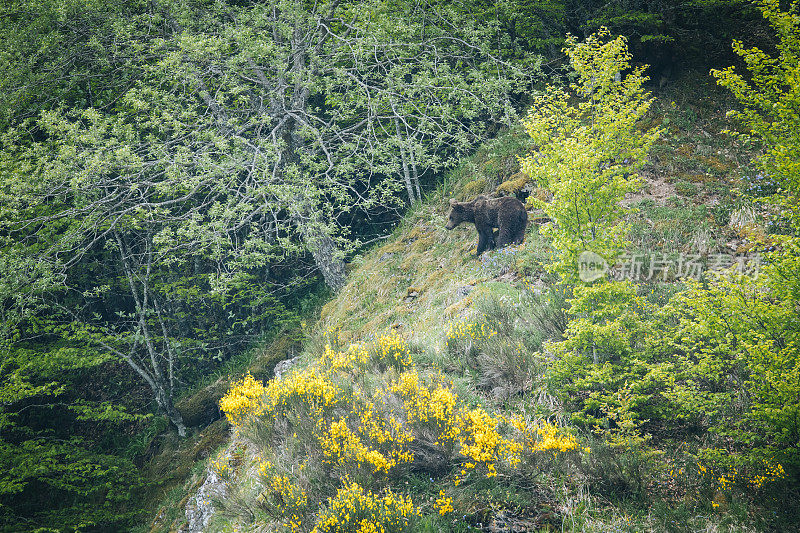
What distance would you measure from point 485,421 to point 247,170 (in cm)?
697

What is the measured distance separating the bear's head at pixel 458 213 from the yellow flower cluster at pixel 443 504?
4.85 meters

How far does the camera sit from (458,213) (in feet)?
25.7

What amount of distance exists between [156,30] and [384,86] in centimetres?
549

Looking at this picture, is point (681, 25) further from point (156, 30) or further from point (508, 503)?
point (156, 30)

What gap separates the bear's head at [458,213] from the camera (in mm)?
7758

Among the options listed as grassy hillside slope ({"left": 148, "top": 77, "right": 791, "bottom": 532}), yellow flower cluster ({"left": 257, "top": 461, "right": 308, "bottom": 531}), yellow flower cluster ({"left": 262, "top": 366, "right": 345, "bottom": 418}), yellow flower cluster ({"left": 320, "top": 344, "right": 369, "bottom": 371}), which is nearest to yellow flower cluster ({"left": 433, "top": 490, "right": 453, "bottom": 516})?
grassy hillside slope ({"left": 148, "top": 77, "right": 791, "bottom": 532})

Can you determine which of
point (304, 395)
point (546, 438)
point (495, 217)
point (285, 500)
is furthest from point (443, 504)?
point (495, 217)

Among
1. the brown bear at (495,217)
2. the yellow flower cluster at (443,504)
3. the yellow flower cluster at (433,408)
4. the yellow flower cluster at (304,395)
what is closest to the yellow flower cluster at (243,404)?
the yellow flower cluster at (304,395)

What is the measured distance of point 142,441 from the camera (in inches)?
426

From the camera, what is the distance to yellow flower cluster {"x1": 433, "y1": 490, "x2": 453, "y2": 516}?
3707 mm

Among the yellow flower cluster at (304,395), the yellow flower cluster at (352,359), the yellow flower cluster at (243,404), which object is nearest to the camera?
the yellow flower cluster at (304,395)

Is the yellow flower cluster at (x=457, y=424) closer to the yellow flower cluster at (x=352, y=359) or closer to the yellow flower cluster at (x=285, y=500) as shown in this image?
the yellow flower cluster at (x=352, y=359)

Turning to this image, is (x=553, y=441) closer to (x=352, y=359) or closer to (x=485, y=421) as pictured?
(x=485, y=421)

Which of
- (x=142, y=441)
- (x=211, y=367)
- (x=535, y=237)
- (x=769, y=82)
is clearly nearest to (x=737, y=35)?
(x=535, y=237)
